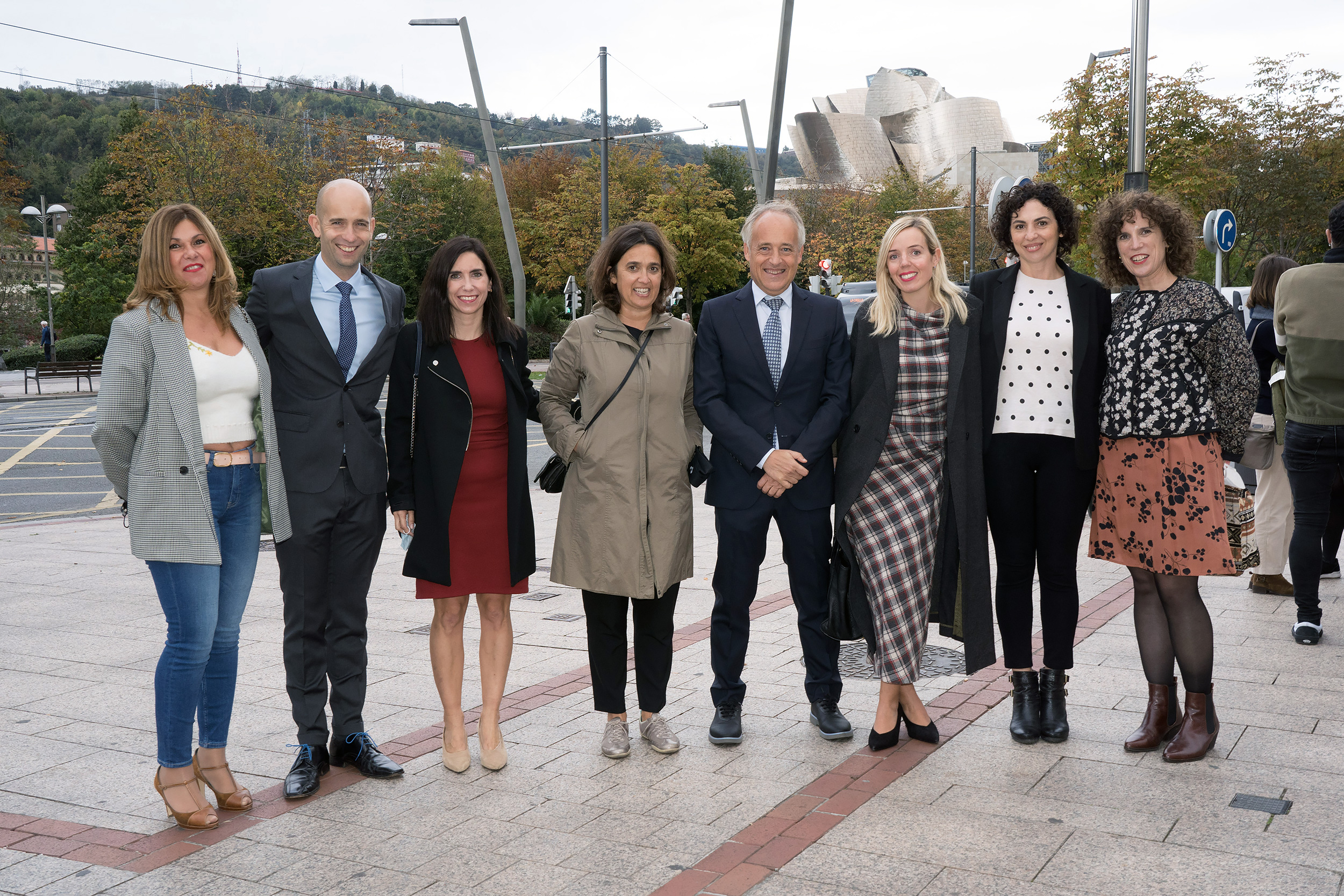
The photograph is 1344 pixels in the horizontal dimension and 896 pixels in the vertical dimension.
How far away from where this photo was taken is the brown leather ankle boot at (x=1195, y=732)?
14.0 ft

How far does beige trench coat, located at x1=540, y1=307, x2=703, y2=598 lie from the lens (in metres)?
4.45

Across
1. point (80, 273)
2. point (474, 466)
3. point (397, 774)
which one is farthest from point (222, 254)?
point (80, 273)

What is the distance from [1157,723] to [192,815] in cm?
345

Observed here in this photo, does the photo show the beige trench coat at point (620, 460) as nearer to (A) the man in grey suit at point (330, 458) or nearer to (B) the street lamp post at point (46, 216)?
(A) the man in grey suit at point (330, 458)

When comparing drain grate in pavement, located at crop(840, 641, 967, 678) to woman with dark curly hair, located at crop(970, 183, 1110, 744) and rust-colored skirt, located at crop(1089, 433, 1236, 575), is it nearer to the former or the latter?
woman with dark curly hair, located at crop(970, 183, 1110, 744)

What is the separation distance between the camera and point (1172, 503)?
14.3 feet

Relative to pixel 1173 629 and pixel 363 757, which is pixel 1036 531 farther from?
pixel 363 757

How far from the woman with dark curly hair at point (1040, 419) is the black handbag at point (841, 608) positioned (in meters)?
0.58

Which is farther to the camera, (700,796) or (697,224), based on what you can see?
(697,224)

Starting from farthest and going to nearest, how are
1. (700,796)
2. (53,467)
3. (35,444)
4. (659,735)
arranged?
(35,444) → (53,467) → (659,735) → (700,796)

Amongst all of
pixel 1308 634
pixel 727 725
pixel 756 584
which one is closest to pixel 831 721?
pixel 727 725

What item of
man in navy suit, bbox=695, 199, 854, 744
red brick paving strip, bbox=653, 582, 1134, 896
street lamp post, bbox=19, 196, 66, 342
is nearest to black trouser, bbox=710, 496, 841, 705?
man in navy suit, bbox=695, 199, 854, 744

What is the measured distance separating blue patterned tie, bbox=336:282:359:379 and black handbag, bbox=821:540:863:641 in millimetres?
1983

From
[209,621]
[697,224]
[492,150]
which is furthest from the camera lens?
[697,224]
